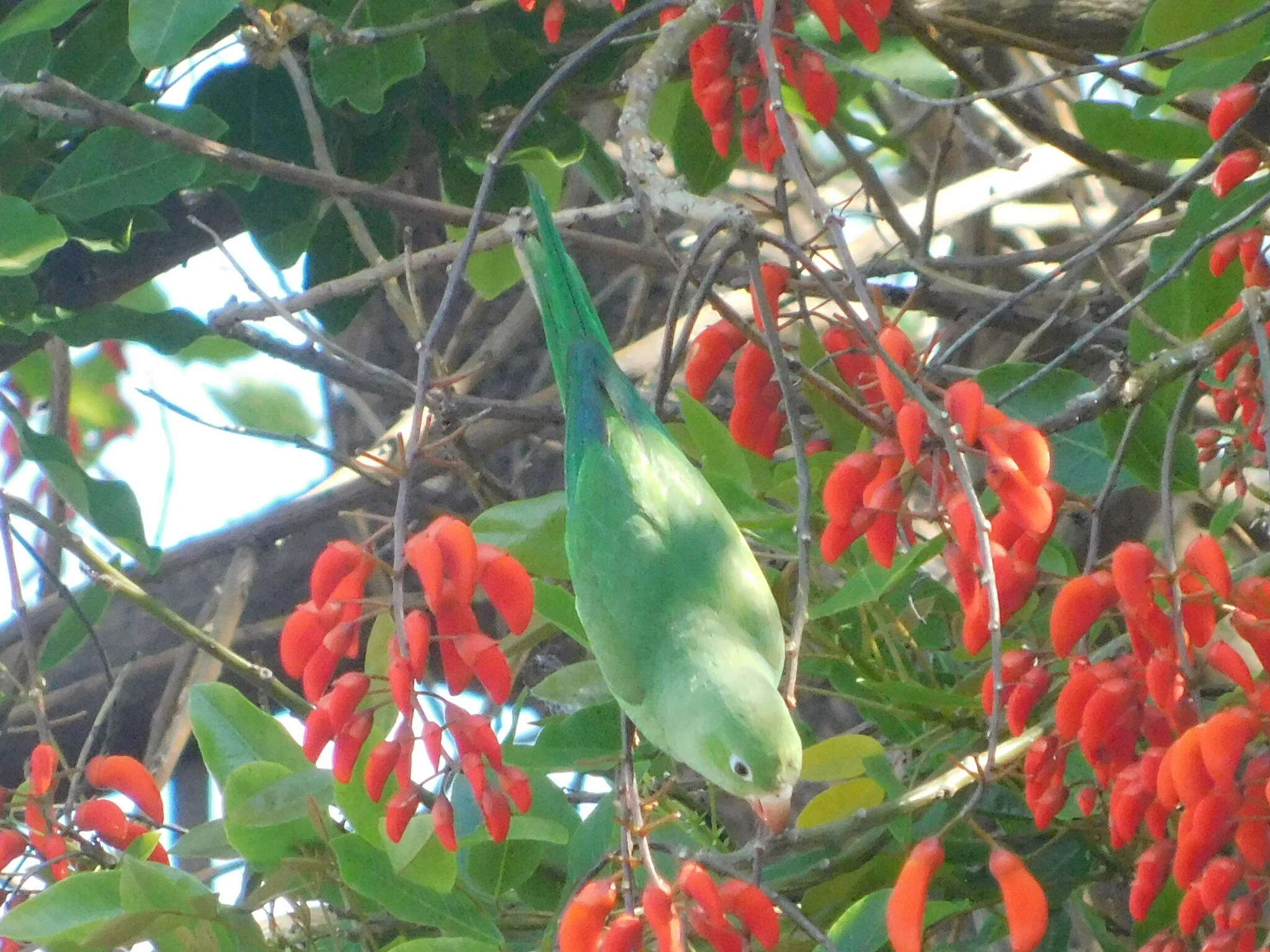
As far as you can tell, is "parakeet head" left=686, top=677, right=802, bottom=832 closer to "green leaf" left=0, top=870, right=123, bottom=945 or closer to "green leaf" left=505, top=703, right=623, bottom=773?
"green leaf" left=505, top=703, right=623, bottom=773

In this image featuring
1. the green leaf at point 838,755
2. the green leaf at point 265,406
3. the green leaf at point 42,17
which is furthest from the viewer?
the green leaf at point 265,406

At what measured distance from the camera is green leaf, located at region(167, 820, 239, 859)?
68.9 inches

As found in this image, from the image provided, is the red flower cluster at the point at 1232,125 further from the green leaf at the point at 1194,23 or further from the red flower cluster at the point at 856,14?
the red flower cluster at the point at 856,14

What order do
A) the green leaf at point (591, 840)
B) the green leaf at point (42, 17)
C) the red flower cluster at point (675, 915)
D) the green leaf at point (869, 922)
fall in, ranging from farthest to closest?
the green leaf at point (42, 17) < the green leaf at point (591, 840) < the green leaf at point (869, 922) < the red flower cluster at point (675, 915)

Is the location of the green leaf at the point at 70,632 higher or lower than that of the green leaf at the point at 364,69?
lower

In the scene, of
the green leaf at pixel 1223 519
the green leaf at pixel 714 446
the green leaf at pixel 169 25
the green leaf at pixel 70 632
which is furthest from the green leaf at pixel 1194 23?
the green leaf at pixel 70 632

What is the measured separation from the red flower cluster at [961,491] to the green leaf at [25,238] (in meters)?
1.20

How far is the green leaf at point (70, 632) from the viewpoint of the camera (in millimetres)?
2188

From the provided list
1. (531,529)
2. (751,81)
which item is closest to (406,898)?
(531,529)

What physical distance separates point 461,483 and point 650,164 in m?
1.61

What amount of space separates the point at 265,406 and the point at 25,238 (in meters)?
1.62

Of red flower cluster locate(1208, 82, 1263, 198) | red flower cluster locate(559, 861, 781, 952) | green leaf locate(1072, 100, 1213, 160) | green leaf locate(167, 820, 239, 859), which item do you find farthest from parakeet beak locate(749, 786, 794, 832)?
green leaf locate(1072, 100, 1213, 160)

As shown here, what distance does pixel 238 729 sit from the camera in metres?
1.73

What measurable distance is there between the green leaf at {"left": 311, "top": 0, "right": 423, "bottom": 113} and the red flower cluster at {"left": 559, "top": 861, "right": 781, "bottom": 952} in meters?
1.18
